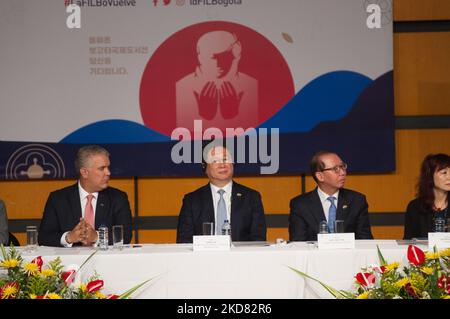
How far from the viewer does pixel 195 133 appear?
5207 mm

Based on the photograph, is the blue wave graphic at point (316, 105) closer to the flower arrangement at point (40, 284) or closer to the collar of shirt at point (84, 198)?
the collar of shirt at point (84, 198)

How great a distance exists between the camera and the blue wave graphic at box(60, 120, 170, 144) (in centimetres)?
524

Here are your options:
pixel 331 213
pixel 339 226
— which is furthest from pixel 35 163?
pixel 339 226

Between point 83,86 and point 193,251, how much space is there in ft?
7.37

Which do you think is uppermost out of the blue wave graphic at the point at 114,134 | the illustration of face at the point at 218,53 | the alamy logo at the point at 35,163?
the illustration of face at the point at 218,53


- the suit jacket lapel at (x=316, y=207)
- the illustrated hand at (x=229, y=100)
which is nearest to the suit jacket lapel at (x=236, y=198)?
the suit jacket lapel at (x=316, y=207)

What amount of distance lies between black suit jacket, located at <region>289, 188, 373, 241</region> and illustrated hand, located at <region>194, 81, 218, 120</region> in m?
1.15

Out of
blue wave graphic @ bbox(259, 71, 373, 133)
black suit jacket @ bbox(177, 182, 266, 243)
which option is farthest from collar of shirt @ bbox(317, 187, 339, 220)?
Answer: blue wave graphic @ bbox(259, 71, 373, 133)

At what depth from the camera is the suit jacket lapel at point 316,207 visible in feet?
14.2

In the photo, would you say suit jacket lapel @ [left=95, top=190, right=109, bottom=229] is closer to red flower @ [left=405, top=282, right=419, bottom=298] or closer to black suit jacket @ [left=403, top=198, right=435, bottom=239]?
black suit jacket @ [left=403, top=198, right=435, bottom=239]

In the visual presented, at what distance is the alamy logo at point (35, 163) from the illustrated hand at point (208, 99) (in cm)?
107
